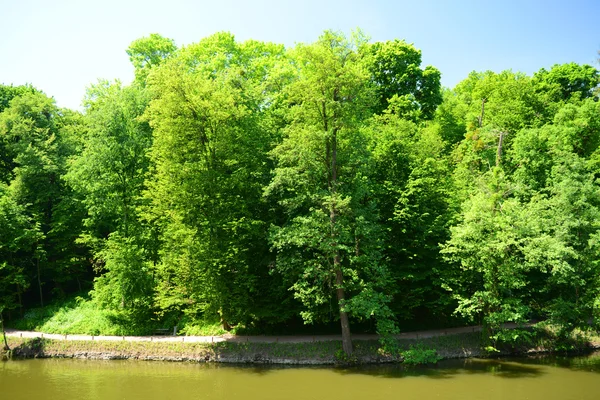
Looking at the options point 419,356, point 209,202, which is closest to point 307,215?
point 209,202

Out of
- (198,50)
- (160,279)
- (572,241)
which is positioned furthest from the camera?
(198,50)

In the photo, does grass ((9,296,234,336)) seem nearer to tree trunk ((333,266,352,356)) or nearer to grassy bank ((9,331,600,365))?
grassy bank ((9,331,600,365))

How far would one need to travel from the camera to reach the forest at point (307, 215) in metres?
21.4

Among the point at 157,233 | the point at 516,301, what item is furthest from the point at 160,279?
the point at 516,301

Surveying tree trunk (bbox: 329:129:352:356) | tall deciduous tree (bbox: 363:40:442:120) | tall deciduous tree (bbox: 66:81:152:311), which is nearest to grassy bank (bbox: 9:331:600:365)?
tree trunk (bbox: 329:129:352:356)

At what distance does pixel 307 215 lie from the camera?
23062 mm

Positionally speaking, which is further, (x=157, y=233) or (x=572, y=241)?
(x=157, y=233)

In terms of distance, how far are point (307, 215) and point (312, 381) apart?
27.6ft

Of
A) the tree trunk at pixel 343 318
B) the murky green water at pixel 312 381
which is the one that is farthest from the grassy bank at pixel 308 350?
the murky green water at pixel 312 381

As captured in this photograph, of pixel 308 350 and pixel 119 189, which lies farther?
pixel 119 189

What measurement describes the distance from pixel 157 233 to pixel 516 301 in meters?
21.2

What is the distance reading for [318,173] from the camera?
73.9ft

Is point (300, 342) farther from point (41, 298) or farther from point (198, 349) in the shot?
point (41, 298)

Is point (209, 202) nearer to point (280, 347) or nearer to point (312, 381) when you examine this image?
point (280, 347)
